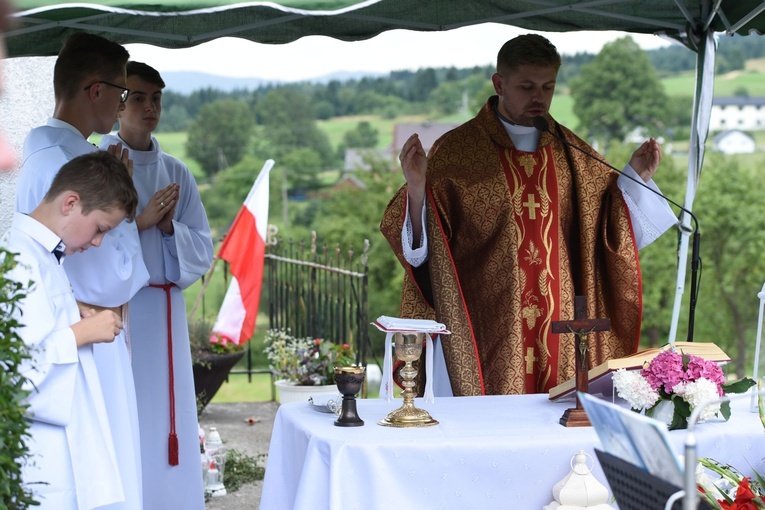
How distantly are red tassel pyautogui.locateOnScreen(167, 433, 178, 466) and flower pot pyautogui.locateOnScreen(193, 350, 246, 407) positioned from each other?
300cm

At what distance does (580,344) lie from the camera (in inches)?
122

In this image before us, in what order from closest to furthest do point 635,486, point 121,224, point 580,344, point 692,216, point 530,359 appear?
point 635,486 → point 580,344 → point 121,224 → point 692,216 → point 530,359

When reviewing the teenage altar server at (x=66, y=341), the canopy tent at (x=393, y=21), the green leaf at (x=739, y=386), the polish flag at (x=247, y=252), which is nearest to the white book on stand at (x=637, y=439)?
the green leaf at (x=739, y=386)

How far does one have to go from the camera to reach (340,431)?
2.90 m

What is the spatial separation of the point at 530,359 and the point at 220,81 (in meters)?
42.5

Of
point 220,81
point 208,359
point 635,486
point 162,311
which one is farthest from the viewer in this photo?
point 220,81

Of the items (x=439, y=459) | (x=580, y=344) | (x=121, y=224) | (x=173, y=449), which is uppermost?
(x=121, y=224)

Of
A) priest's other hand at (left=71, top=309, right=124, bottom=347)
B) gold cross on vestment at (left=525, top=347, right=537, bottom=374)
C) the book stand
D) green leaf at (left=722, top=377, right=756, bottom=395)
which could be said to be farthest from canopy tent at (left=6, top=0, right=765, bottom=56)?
the book stand

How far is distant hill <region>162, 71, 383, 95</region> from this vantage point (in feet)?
146

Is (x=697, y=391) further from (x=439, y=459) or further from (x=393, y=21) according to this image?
(x=393, y=21)

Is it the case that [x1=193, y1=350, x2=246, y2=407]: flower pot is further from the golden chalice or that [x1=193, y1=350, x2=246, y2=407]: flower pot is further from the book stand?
the book stand

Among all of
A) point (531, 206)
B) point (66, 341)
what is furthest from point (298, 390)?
point (66, 341)

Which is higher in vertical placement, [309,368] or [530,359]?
[530,359]

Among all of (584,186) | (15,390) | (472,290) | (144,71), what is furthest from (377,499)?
(144,71)
